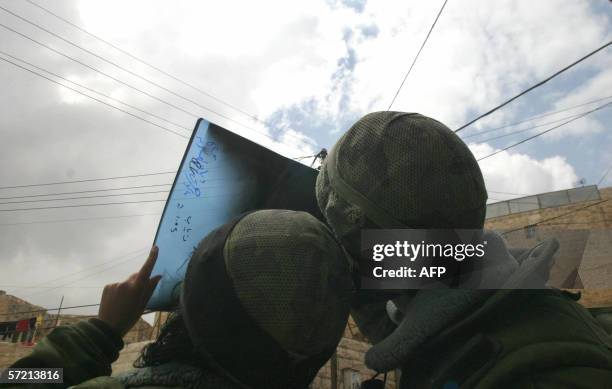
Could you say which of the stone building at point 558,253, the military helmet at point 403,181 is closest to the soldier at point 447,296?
the military helmet at point 403,181

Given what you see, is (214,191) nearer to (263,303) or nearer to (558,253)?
(263,303)

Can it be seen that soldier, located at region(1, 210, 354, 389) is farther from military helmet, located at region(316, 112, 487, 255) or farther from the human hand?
military helmet, located at region(316, 112, 487, 255)

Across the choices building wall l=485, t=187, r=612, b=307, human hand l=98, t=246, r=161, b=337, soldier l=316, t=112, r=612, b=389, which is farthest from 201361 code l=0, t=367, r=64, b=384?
building wall l=485, t=187, r=612, b=307

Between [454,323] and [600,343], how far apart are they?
14.4 inches

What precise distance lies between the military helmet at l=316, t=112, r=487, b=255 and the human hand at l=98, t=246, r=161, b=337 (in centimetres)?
66

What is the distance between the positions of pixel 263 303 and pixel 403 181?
623 millimetres

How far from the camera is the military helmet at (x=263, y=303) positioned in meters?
0.92

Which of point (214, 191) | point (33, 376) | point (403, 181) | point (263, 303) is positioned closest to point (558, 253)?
point (214, 191)

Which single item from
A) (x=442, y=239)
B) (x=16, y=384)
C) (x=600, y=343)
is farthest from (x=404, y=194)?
(x=16, y=384)

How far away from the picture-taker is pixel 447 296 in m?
1.19

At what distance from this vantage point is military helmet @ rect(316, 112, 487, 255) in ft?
4.10

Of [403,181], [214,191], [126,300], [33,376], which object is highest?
[214,191]

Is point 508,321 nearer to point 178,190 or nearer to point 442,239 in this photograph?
point 442,239

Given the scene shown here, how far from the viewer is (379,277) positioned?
1.36 meters
